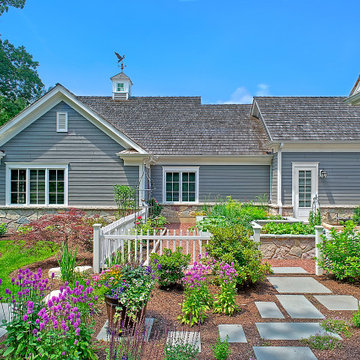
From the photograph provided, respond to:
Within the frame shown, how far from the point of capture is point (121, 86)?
60.7ft

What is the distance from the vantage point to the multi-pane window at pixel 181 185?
1382 centimetres

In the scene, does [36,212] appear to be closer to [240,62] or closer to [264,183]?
[264,183]

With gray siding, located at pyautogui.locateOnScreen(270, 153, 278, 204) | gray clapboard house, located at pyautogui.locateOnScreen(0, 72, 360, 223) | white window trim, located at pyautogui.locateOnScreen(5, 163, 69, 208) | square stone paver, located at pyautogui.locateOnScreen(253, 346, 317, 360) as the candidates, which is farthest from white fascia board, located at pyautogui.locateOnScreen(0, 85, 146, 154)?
square stone paver, located at pyautogui.locateOnScreen(253, 346, 317, 360)

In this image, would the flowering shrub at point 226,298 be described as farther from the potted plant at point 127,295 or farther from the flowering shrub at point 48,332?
the flowering shrub at point 48,332

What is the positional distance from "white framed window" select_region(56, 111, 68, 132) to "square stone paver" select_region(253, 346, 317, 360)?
10.2 m

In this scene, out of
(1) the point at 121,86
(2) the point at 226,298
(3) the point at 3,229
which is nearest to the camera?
(2) the point at 226,298

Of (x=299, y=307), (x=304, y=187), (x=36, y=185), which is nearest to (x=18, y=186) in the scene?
(x=36, y=185)

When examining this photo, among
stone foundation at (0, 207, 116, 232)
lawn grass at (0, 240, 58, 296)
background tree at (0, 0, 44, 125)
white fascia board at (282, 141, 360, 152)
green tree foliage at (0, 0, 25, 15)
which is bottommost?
lawn grass at (0, 240, 58, 296)

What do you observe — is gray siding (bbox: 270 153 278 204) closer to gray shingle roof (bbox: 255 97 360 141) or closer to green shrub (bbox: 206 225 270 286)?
gray shingle roof (bbox: 255 97 360 141)

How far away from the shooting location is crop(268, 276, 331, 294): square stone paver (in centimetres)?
516

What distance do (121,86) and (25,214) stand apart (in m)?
10.4

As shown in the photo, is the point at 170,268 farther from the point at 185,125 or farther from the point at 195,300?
the point at 185,125

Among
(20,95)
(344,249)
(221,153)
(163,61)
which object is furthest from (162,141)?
(20,95)

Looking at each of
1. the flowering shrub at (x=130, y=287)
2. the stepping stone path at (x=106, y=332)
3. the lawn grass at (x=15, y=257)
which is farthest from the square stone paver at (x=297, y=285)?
the lawn grass at (x=15, y=257)
